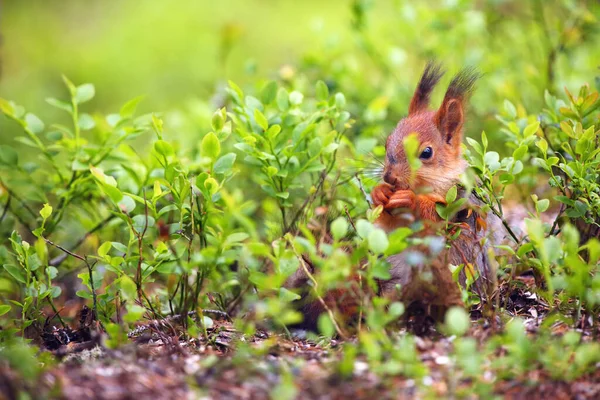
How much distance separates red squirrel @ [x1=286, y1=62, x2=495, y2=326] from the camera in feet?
6.57

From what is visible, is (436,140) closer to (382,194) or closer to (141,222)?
(382,194)

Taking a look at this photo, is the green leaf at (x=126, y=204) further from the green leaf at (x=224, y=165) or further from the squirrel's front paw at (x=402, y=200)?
the squirrel's front paw at (x=402, y=200)

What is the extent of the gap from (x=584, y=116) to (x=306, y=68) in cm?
181

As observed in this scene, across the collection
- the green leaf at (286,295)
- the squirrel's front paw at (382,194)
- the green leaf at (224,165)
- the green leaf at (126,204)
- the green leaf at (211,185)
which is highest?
the green leaf at (224,165)

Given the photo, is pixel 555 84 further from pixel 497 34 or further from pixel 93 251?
pixel 93 251

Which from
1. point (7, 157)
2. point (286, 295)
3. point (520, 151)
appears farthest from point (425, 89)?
point (7, 157)

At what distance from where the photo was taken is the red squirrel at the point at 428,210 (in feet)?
6.57

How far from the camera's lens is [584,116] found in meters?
2.57

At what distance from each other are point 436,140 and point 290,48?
187 inches

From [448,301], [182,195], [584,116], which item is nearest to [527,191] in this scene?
[584,116]

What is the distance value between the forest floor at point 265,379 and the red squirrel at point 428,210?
0.15 meters

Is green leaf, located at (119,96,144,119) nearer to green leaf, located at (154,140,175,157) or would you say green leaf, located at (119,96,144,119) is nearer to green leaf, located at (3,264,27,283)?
green leaf, located at (154,140,175,157)

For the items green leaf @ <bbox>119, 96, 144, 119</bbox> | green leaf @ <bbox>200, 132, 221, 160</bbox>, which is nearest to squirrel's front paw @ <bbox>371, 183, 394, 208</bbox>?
green leaf @ <bbox>200, 132, 221, 160</bbox>

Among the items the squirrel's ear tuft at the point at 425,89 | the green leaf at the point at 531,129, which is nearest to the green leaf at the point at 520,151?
the green leaf at the point at 531,129
